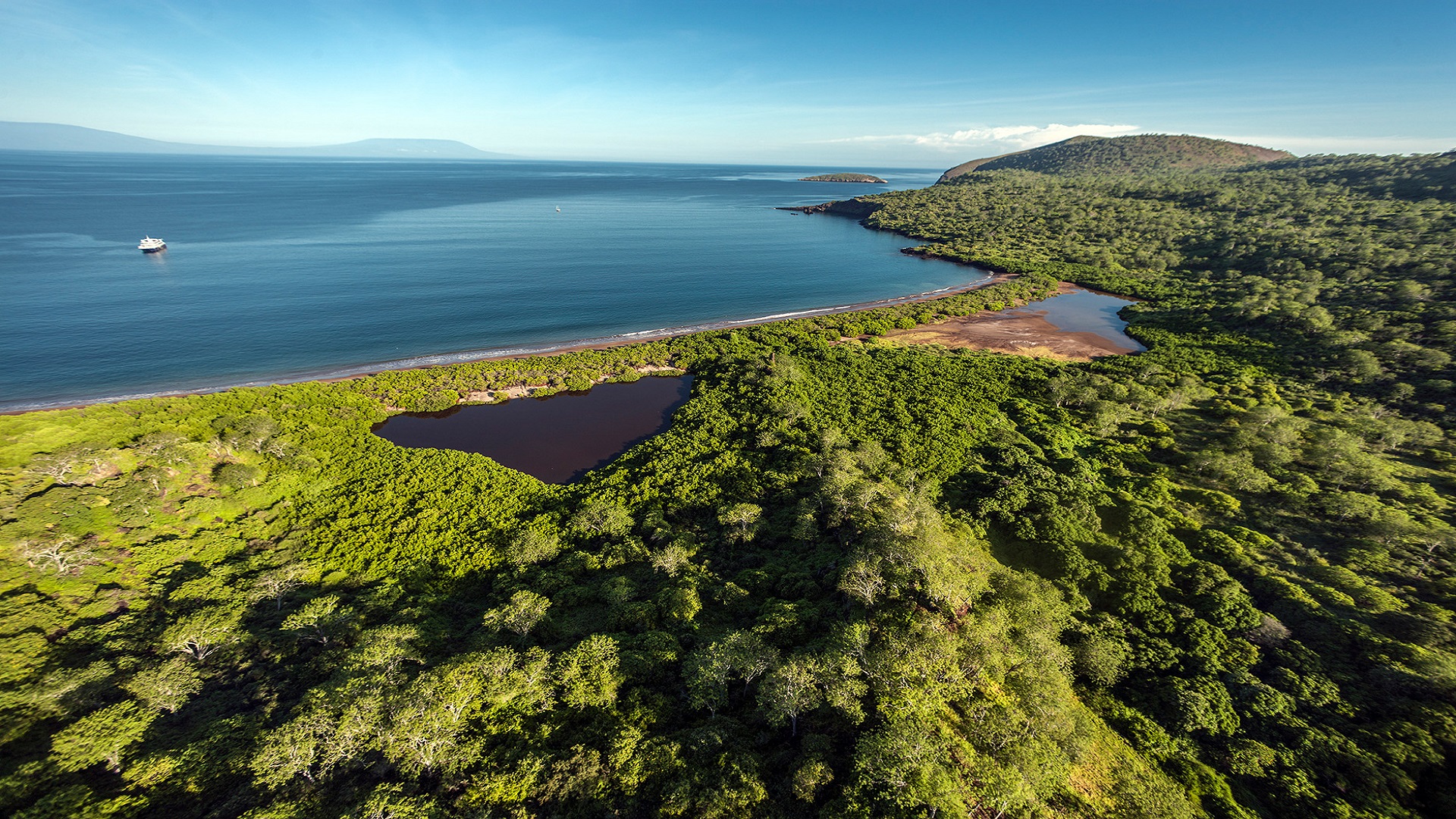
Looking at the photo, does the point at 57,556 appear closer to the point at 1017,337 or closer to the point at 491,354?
the point at 491,354

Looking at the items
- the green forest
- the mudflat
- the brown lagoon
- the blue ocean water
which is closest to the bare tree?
the green forest

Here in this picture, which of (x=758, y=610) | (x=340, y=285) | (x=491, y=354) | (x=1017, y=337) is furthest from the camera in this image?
(x=340, y=285)

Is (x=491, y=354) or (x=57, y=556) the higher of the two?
(x=491, y=354)

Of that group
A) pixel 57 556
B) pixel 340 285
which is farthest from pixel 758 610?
pixel 340 285

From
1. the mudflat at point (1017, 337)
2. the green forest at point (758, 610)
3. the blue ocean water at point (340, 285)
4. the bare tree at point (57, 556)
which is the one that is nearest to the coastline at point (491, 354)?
the blue ocean water at point (340, 285)

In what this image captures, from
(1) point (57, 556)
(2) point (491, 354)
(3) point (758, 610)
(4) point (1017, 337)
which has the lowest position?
(3) point (758, 610)

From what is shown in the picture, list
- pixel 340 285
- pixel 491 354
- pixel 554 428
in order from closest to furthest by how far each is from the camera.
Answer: pixel 554 428 < pixel 491 354 < pixel 340 285

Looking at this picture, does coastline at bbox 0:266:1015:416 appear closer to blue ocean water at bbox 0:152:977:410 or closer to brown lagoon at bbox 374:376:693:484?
blue ocean water at bbox 0:152:977:410

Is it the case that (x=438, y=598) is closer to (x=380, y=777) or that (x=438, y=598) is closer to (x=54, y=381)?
(x=380, y=777)

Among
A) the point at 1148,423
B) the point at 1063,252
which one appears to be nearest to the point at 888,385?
the point at 1148,423
